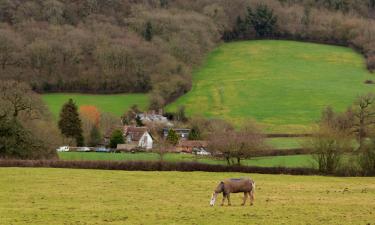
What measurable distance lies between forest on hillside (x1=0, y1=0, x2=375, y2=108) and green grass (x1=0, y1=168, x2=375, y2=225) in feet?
233

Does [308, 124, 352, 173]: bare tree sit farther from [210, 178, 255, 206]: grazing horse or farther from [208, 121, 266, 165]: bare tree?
[210, 178, 255, 206]: grazing horse

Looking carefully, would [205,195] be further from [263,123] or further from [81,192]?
[263,123]

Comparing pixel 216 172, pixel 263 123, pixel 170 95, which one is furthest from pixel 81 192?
pixel 170 95

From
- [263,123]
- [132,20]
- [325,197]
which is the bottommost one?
[263,123]

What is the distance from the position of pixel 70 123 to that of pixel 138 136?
1346 centimetres

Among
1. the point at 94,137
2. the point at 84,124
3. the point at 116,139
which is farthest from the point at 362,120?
the point at 84,124

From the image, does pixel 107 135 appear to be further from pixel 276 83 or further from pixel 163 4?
pixel 163 4

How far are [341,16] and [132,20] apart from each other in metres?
56.5

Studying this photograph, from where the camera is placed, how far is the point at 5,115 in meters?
66.7

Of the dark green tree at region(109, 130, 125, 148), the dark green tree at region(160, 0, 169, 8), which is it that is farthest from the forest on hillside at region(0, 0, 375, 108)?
the dark green tree at region(109, 130, 125, 148)

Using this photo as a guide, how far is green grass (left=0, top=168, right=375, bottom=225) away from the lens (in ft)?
87.7

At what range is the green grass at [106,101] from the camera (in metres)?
118

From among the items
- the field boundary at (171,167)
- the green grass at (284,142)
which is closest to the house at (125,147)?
the green grass at (284,142)

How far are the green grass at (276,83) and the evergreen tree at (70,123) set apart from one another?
71.6 ft
